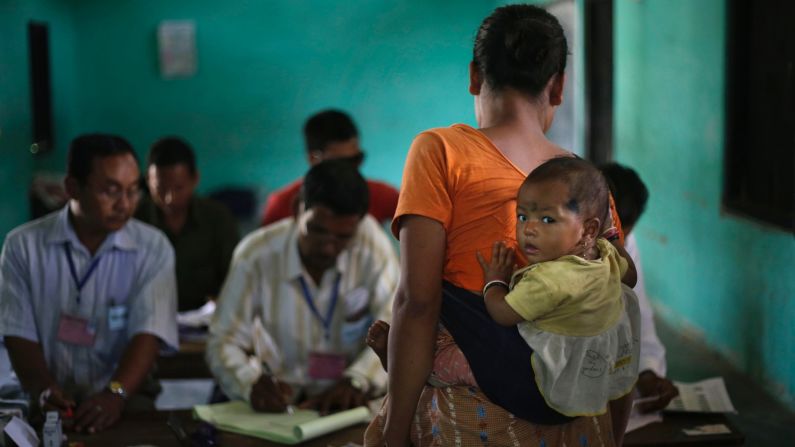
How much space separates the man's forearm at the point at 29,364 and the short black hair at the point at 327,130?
1982 mm

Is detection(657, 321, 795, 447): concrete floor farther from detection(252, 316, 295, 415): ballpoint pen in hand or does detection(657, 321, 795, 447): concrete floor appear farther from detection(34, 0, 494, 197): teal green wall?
detection(34, 0, 494, 197): teal green wall

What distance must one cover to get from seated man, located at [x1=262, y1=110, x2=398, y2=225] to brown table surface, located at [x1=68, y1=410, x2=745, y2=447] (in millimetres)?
2049

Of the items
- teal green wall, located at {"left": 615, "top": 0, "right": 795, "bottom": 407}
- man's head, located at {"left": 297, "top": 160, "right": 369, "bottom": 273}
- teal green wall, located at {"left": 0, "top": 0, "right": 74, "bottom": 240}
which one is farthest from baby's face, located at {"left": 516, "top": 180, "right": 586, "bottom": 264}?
teal green wall, located at {"left": 0, "top": 0, "right": 74, "bottom": 240}

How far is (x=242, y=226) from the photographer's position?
853 cm

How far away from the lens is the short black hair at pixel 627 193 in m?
2.88

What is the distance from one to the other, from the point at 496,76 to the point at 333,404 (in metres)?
1.42

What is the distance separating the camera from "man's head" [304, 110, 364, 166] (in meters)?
4.54

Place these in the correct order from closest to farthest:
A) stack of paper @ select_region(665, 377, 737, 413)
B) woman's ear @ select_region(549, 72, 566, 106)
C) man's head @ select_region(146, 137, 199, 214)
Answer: woman's ear @ select_region(549, 72, 566, 106) → stack of paper @ select_region(665, 377, 737, 413) → man's head @ select_region(146, 137, 199, 214)

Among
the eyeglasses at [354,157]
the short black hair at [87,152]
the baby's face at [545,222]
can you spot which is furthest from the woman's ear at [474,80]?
the eyeglasses at [354,157]

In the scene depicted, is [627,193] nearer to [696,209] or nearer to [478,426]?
[478,426]

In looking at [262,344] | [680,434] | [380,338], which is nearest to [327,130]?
[262,344]

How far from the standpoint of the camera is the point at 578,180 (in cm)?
161

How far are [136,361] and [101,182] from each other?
581 millimetres

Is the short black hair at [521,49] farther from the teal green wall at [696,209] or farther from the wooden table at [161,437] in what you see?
the teal green wall at [696,209]
